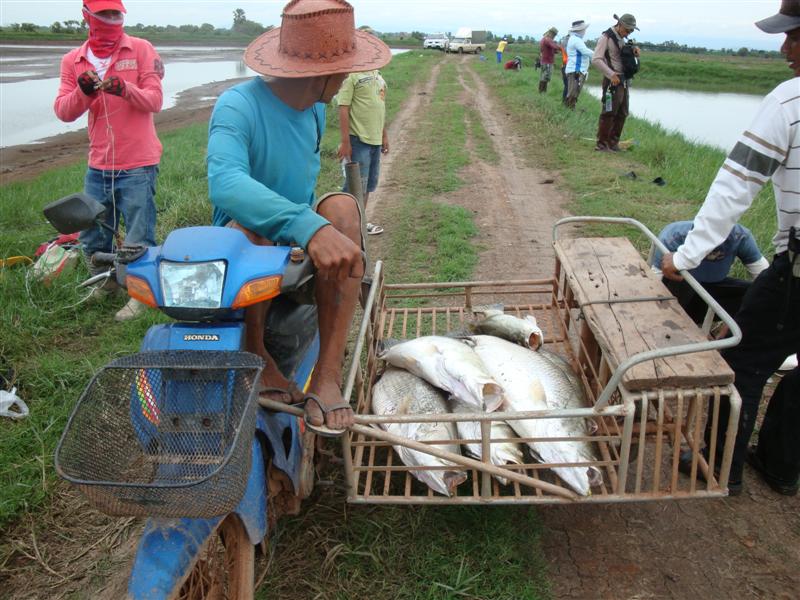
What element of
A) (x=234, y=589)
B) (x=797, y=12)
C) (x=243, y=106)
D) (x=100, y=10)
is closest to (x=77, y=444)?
(x=234, y=589)

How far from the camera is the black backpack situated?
9203mm

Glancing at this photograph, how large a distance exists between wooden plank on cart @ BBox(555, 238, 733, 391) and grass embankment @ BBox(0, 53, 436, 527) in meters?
2.61

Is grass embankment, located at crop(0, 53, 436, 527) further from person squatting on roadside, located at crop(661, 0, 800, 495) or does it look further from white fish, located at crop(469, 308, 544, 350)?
person squatting on roadside, located at crop(661, 0, 800, 495)

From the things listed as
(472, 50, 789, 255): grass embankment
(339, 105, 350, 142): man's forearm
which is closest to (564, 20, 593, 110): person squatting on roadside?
(472, 50, 789, 255): grass embankment

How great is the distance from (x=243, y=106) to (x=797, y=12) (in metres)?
2.12

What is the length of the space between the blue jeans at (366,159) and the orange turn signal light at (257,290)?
3985mm

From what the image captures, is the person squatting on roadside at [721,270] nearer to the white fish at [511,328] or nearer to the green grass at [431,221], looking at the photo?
the white fish at [511,328]

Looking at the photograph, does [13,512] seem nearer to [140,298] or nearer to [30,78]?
[140,298]

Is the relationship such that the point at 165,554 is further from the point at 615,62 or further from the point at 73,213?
the point at 615,62

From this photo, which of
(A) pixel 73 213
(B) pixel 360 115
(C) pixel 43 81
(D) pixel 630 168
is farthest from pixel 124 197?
(C) pixel 43 81

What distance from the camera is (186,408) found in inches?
68.1

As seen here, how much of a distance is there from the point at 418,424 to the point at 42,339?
2927 mm

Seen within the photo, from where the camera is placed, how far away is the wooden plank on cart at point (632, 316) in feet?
6.90

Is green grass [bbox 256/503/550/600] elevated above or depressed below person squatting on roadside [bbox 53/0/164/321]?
below
